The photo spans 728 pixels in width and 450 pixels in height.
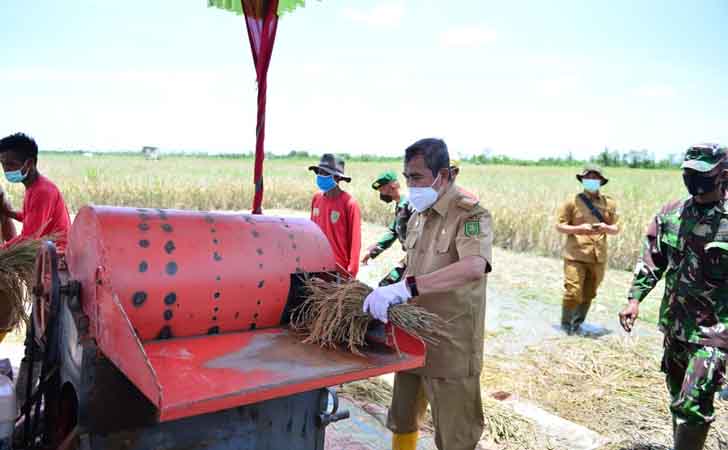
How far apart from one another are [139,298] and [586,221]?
5.62m

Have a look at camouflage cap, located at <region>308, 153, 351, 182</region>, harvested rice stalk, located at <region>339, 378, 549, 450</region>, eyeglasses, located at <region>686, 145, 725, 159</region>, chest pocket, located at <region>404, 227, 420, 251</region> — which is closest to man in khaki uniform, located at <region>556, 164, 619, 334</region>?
harvested rice stalk, located at <region>339, 378, 549, 450</region>

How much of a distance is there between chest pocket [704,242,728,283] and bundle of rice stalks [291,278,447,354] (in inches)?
68.2

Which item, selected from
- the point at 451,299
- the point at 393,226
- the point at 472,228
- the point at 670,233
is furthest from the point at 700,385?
the point at 393,226

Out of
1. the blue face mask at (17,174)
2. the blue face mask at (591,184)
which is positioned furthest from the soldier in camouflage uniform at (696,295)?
the blue face mask at (17,174)

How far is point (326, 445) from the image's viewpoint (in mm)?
3482

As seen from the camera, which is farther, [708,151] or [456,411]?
[708,151]

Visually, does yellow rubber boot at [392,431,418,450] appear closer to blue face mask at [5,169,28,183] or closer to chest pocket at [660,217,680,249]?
chest pocket at [660,217,680,249]

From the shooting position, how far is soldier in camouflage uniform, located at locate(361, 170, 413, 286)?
3906mm

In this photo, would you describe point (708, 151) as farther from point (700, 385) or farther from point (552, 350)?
point (552, 350)

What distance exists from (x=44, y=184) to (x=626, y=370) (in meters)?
5.45

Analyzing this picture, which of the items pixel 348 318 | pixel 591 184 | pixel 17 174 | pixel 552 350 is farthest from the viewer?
pixel 591 184

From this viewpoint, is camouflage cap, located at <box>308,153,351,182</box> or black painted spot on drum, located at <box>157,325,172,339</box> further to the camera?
camouflage cap, located at <box>308,153,351,182</box>

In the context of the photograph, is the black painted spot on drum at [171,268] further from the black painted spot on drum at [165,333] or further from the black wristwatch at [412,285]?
the black wristwatch at [412,285]

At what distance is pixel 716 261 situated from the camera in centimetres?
314
